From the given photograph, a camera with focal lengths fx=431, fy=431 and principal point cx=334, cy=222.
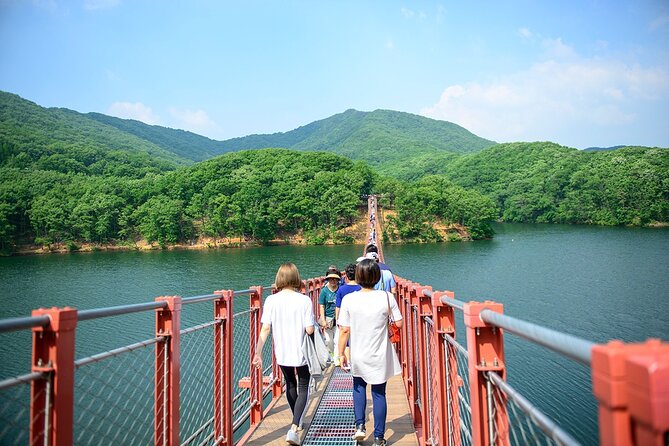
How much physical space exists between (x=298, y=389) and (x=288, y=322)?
0.54 m

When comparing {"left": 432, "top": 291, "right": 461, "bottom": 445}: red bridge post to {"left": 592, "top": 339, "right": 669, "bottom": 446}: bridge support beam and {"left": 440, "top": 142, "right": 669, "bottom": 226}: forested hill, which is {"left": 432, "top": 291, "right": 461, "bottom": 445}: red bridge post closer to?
{"left": 592, "top": 339, "right": 669, "bottom": 446}: bridge support beam

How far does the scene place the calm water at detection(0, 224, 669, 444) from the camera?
11.5m

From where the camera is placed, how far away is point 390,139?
6029 inches

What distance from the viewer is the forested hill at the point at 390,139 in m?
141

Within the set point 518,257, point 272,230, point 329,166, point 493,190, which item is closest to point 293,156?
point 329,166

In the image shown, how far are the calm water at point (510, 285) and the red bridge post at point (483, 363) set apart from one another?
26.9 feet

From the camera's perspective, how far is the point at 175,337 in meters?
2.37

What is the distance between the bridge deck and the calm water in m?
5.74

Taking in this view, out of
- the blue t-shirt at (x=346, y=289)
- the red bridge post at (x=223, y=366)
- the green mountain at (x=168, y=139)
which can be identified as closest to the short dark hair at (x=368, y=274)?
the red bridge post at (x=223, y=366)

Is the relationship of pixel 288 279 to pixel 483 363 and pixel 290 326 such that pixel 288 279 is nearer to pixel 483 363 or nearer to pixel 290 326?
pixel 290 326

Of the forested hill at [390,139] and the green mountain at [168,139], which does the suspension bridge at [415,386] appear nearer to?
the forested hill at [390,139]

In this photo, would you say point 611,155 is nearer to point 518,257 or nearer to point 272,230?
point 518,257

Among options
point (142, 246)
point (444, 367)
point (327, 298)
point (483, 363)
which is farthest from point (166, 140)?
point (483, 363)

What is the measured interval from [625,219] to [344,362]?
64.0 metres
